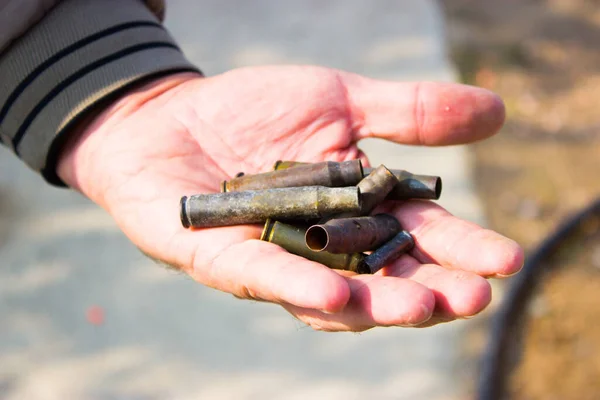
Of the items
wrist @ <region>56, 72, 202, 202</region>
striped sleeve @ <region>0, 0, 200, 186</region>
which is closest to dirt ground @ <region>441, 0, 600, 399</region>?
wrist @ <region>56, 72, 202, 202</region>

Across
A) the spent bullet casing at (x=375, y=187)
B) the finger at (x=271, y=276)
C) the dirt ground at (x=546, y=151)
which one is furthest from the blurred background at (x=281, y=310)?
the finger at (x=271, y=276)

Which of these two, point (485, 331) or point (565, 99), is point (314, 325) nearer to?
point (485, 331)

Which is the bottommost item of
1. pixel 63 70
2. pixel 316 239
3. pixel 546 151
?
pixel 546 151

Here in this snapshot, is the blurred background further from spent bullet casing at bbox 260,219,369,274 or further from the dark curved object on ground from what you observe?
spent bullet casing at bbox 260,219,369,274

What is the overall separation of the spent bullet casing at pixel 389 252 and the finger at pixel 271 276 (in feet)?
1.41

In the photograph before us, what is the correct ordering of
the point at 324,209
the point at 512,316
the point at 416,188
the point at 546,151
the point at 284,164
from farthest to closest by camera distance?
the point at 546,151 < the point at 512,316 < the point at 284,164 < the point at 416,188 < the point at 324,209

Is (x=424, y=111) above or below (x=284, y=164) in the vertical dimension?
above

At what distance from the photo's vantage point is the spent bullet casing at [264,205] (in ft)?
11.3

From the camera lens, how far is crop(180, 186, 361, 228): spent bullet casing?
11.3 feet

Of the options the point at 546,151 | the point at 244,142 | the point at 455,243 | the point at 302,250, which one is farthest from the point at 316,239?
the point at 546,151

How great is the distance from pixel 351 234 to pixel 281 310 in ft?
10.3

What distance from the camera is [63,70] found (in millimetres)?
4082

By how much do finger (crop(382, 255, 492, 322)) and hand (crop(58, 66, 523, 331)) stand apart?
6 cm

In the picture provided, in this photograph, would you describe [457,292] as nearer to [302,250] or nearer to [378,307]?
[378,307]
